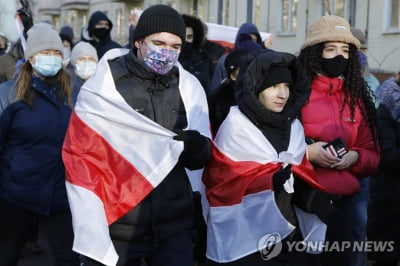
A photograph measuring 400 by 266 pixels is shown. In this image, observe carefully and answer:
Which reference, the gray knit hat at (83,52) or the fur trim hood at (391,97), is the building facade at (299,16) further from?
the fur trim hood at (391,97)

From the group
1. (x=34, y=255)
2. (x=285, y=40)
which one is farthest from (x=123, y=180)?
(x=285, y=40)

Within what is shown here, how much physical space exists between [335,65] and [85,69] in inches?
174

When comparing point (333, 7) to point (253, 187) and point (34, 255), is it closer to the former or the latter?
point (34, 255)

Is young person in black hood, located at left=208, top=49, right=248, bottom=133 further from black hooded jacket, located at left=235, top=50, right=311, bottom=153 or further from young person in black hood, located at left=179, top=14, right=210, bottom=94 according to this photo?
young person in black hood, located at left=179, top=14, right=210, bottom=94

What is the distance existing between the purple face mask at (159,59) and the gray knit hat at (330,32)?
115cm

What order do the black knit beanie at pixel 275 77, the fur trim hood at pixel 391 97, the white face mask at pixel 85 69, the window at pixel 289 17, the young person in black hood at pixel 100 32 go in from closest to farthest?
the black knit beanie at pixel 275 77 < the fur trim hood at pixel 391 97 < the white face mask at pixel 85 69 < the young person in black hood at pixel 100 32 < the window at pixel 289 17

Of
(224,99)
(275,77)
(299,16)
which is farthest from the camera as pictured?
(299,16)

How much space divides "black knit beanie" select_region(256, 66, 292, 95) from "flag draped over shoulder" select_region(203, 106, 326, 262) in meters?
0.24

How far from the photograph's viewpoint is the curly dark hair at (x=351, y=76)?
16.5 ft

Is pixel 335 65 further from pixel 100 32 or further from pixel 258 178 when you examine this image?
pixel 100 32

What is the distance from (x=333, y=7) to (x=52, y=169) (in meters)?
15.9

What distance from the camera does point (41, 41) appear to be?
5930 mm

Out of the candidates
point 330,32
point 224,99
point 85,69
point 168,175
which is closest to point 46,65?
point 224,99

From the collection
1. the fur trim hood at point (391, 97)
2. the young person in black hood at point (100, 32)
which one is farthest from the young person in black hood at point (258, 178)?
the young person in black hood at point (100, 32)
